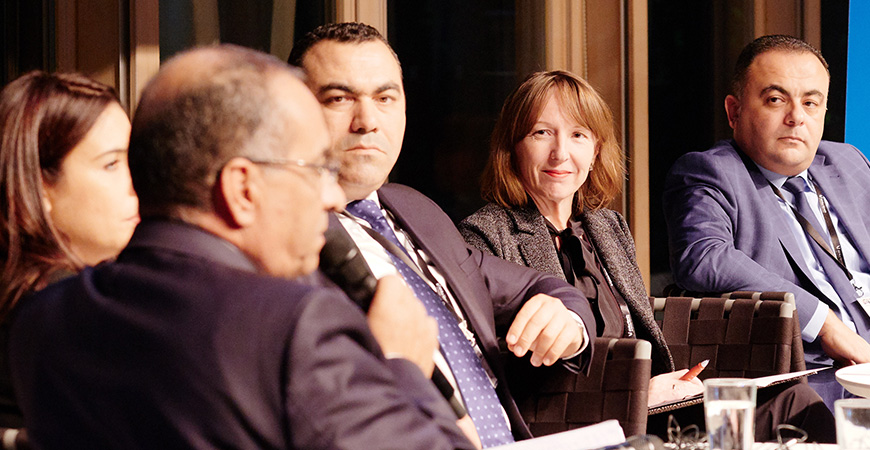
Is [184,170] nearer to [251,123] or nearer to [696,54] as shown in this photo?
[251,123]

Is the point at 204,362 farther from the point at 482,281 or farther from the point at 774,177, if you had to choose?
the point at 774,177

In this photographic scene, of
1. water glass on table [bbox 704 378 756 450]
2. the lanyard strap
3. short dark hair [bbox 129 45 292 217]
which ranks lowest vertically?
the lanyard strap

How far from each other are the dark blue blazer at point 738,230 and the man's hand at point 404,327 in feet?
6.19

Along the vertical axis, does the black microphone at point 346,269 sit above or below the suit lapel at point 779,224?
above

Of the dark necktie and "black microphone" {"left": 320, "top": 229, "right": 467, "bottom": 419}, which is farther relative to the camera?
the dark necktie

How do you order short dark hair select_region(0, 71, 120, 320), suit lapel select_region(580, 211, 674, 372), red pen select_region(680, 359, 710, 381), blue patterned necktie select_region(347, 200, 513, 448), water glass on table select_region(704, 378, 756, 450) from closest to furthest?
water glass on table select_region(704, 378, 756, 450) → short dark hair select_region(0, 71, 120, 320) → blue patterned necktie select_region(347, 200, 513, 448) → red pen select_region(680, 359, 710, 381) → suit lapel select_region(580, 211, 674, 372)

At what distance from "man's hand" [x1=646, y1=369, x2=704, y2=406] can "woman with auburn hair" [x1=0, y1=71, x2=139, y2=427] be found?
1432 millimetres

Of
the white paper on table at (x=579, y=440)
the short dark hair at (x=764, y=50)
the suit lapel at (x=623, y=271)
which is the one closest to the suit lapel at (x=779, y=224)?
the short dark hair at (x=764, y=50)

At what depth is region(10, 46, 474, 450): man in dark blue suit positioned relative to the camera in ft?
2.59

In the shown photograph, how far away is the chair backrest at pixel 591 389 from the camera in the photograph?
186 centimetres

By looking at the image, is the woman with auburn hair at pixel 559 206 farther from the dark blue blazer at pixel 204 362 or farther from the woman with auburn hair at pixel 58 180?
the dark blue blazer at pixel 204 362

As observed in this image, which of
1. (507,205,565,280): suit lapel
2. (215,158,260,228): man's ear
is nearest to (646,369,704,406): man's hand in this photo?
(507,205,565,280): suit lapel

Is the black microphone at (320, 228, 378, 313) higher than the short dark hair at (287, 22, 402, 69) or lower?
lower

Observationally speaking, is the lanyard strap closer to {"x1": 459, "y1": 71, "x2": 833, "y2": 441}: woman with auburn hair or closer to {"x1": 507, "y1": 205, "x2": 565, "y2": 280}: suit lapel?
{"x1": 459, "y1": 71, "x2": 833, "y2": 441}: woman with auburn hair
